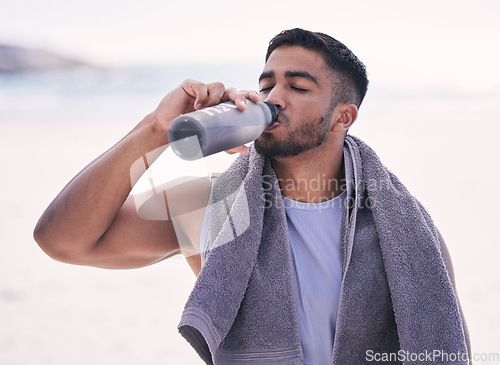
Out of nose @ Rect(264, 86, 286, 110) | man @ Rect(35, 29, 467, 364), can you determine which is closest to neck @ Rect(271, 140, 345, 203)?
man @ Rect(35, 29, 467, 364)

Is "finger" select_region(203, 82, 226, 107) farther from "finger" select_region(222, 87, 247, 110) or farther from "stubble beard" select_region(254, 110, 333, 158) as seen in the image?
"stubble beard" select_region(254, 110, 333, 158)

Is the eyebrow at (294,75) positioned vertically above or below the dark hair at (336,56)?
below

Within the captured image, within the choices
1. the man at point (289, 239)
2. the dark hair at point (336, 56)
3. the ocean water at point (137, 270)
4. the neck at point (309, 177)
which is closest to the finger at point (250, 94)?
the man at point (289, 239)

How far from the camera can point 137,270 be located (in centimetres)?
289

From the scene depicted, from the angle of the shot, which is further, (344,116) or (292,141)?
(344,116)

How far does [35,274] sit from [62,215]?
2042 mm

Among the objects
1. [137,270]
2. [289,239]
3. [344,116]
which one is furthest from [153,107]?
[289,239]

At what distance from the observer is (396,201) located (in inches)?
43.6

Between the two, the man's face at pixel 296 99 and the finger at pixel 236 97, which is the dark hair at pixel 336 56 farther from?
the finger at pixel 236 97

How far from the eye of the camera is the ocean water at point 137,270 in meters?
2.29

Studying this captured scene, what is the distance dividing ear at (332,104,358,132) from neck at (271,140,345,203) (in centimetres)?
7

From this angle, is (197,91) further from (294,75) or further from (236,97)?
(294,75)

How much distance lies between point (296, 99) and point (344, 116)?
208 millimetres
